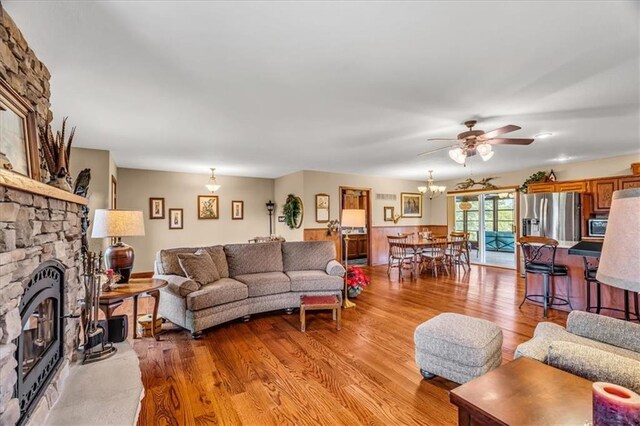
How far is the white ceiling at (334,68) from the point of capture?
65.1 inches

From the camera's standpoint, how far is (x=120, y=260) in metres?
2.97

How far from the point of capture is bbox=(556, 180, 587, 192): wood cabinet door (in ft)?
19.0

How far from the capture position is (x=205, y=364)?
2656mm

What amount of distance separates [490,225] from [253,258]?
6.43 metres

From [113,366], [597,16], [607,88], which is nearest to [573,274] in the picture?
[607,88]

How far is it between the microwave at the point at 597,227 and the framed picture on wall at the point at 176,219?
8337 millimetres

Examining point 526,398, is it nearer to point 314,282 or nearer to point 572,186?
point 314,282

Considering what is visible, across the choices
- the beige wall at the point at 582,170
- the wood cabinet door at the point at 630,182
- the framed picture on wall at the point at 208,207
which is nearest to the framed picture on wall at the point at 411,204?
the beige wall at the point at 582,170

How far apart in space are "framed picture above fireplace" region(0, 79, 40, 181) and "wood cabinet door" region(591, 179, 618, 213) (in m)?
7.69

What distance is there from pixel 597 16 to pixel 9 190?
10.1ft

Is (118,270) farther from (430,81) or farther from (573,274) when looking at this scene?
(573,274)

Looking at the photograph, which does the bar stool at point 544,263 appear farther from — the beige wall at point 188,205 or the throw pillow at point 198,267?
the beige wall at point 188,205

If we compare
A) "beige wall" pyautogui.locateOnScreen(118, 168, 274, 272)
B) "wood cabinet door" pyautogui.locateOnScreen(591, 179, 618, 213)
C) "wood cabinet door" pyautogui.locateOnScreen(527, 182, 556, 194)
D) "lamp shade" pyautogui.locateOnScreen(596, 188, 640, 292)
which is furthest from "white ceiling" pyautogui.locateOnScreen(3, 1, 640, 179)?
"beige wall" pyautogui.locateOnScreen(118, 168, 274, 272)

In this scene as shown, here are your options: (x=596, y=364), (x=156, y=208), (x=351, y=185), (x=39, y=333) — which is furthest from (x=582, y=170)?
(x=156, y=208)
